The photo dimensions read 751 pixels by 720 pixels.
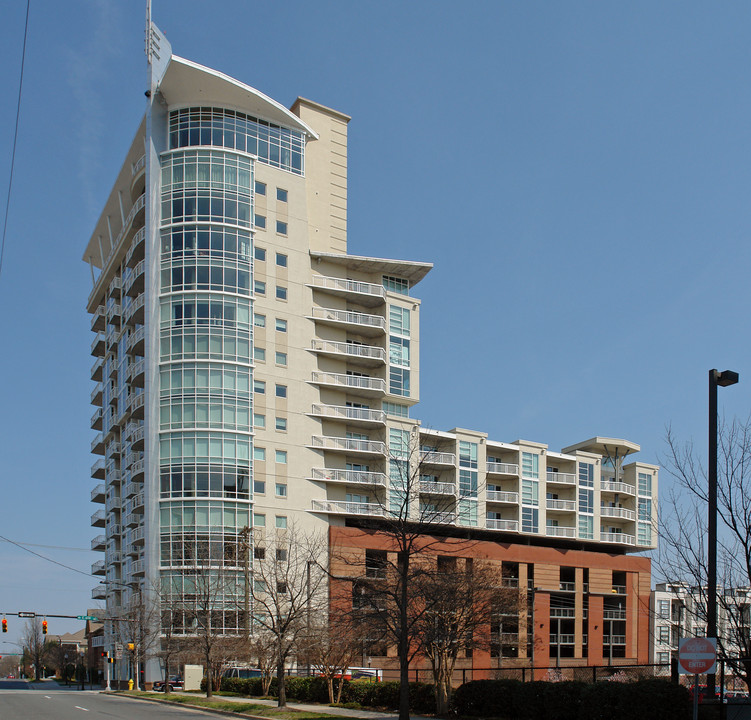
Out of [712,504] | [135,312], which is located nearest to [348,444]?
[135,312]

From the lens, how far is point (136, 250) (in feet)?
252

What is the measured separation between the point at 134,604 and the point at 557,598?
4047 cm

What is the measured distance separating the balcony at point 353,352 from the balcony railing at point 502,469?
1520cm

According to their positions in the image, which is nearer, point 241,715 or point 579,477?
point 241,715

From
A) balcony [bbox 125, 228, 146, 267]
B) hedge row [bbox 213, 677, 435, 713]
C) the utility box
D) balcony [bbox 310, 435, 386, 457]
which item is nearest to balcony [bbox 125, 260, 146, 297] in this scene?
balcony [bbox 125, 228, 146, 267]

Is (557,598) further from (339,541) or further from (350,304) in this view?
(350,304)

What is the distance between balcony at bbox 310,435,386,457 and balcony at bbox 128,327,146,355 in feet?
55.4

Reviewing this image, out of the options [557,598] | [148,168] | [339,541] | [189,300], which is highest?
[148,168]

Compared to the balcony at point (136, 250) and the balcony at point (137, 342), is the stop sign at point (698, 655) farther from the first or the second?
the balcony at point (136, 250)

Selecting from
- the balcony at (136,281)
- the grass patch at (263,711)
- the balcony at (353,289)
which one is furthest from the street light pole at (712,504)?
the balcony at (136,281)

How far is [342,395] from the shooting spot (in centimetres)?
7694

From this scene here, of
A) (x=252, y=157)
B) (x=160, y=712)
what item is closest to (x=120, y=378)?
(x=252, y=157)

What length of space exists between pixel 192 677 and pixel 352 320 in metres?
32.8

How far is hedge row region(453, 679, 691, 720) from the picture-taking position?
2316 centimetres
